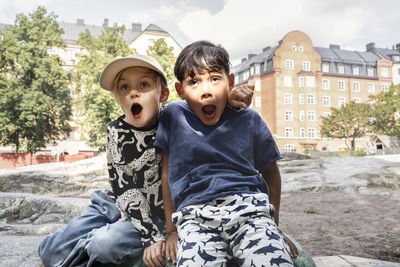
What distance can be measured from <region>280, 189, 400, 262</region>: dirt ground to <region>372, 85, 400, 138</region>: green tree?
31.6 metres

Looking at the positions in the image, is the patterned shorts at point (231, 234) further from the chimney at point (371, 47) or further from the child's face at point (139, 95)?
the chimney at point (371, 47)

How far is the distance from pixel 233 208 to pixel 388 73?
5913 cm

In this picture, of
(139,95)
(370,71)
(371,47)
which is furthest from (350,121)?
(139,95)

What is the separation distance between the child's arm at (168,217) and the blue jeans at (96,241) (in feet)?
0.93

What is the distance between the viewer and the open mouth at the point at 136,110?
2164mm

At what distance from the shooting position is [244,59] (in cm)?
6144

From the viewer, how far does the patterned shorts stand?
5.37 feet

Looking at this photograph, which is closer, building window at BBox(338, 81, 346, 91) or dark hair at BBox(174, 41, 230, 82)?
dark hair at BBox(174, 41, 230, 82)

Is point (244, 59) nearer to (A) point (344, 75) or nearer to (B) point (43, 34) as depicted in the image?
(A) point (344, 75)

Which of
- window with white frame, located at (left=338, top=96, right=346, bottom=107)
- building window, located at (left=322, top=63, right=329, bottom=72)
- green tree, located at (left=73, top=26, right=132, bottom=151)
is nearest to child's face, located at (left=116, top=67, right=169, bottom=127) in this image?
green tree, located at (left=73, top=26, right=132, bottom=151)

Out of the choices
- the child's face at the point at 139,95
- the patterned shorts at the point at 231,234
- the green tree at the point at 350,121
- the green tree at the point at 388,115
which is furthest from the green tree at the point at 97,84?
the green tree at the point at 388,115

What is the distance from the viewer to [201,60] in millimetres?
1982

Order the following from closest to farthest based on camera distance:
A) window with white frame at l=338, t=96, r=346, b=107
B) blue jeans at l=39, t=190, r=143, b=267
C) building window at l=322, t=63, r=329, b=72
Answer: blue jeans at l=39, t=190, r=143, b=267 → window with white frame at l=338, t=96, r=346, b=107 → building window at l=322, t=63, r=329, b=72

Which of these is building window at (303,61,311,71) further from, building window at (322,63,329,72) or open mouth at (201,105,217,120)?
open mouth at (201,105,217,120)
